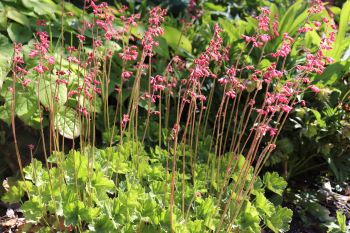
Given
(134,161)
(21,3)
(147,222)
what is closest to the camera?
(147,222)

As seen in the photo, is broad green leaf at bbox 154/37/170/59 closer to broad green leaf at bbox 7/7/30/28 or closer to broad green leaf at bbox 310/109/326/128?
broad green leaf at bbox 7/7/30/28

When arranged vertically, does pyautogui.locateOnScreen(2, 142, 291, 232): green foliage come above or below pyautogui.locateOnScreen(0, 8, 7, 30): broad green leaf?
below

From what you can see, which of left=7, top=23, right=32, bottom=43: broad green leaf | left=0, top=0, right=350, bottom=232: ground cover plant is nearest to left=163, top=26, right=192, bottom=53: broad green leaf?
left=0, top=0, right=350, bottom=232: ground cover plant

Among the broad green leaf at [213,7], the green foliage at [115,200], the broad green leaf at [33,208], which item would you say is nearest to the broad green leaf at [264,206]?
the green foliage at [115,200]

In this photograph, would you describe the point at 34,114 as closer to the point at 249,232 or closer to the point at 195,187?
the point at 195,187

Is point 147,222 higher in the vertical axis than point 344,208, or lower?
higher

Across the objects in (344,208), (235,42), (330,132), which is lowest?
(344,208)

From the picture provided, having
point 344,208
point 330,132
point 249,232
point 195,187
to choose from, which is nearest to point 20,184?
point 195,187

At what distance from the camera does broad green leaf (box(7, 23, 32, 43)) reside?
289cm

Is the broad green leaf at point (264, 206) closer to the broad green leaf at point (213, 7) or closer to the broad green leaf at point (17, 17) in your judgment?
the broad green leaf at point (17, 17)

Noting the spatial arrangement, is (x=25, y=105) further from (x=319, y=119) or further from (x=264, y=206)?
(x=319, y=119)

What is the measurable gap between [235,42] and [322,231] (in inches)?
44.0

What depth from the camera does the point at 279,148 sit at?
112 inches

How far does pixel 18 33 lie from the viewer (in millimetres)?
2941
